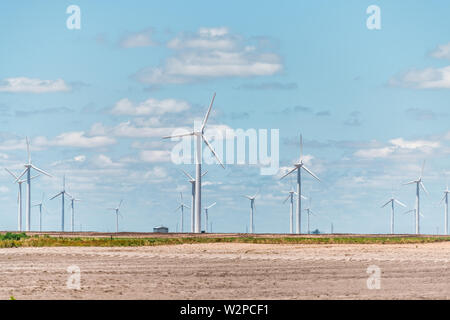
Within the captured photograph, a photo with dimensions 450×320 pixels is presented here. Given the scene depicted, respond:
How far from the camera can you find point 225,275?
47.7 meters

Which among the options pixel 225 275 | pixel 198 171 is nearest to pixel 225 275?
pixel 225 275

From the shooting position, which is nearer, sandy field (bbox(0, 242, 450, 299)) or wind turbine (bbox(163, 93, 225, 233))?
sandy field (bbox(0, 242, 450, 299))

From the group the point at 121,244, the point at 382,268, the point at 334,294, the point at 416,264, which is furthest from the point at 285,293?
the point at 121,244

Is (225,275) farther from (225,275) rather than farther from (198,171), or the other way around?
(198,171)

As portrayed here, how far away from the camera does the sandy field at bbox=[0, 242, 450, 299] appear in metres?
37.5

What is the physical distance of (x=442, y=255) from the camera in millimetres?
69938

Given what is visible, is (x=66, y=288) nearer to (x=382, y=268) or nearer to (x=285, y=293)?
(x=285, y=293)

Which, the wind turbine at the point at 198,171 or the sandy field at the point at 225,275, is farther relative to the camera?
the wind turbine at the point at 198,171

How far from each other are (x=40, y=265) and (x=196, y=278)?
1493cm

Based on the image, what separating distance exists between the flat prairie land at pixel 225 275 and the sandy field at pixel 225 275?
4 cm

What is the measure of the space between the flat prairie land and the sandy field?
0.14 feet

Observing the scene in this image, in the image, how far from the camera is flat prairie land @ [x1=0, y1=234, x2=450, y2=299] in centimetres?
3753

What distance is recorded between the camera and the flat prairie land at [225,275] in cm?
3753
